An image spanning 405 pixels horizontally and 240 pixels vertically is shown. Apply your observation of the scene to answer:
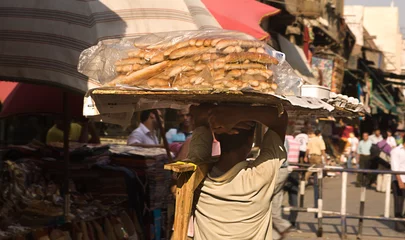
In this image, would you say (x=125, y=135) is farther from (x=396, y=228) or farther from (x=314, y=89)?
(x=314, y=89)

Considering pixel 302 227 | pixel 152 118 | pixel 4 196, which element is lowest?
pixel 302 227

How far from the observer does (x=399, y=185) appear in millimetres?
11859

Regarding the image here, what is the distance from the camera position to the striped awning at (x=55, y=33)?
18.5 ft

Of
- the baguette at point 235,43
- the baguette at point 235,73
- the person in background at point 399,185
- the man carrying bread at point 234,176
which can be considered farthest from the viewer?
the person in background at point 399,185

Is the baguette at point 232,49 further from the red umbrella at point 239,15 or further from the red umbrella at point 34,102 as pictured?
the red umbrella at point 34,102

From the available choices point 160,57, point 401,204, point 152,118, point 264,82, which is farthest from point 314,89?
point 401,204

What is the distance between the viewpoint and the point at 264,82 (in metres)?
3.84

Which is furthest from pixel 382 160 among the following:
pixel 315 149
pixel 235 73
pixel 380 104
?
pixel 380 104

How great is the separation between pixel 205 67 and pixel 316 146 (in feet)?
53.7

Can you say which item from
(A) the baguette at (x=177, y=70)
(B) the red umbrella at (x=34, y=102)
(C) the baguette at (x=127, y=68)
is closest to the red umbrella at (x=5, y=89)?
(B) the red umbrella at (x=34, y=102)

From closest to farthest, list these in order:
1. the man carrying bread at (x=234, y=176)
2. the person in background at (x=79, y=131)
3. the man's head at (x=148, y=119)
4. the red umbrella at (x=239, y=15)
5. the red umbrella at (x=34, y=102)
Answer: the man carrying bread at (x=234, y=176)
the red umbrella at (x=239, y=15)
the red umbrella at (x=34, y=102)
the person in background at (x=79, y=131)
the man's head at (x=148, y=119)

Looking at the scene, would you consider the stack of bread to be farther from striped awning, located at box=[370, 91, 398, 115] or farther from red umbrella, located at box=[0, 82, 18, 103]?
striped awning, located at box=[370, 91, 398, 115]

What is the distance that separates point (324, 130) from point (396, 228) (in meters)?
21.0

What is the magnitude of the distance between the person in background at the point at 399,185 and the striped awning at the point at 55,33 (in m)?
7.09
